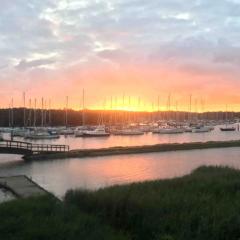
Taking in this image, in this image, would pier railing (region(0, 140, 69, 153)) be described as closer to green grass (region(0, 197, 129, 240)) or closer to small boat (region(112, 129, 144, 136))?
green grass (region(0, 197, 129, 240))

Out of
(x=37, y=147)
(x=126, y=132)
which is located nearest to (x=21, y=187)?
(x=37, y=147)

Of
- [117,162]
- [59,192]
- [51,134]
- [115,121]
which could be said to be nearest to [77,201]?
[59,192]

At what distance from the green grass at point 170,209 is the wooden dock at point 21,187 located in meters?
6.22

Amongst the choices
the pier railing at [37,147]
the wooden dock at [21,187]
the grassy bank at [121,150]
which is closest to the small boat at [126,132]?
the grassy bank at [121,150]

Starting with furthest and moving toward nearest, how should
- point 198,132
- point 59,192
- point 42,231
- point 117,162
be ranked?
point 198,132
point 117,162
point 59,192
point 42,231

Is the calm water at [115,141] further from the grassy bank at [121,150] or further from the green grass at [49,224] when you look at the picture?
the green grass at [49,224]

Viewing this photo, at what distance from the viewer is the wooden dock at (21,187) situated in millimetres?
29033

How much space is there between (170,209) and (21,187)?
16.0m

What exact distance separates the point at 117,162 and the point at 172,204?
38.3 metres

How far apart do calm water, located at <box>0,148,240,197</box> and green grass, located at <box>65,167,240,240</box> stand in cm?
1136

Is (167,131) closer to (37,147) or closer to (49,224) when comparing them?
(37,147)

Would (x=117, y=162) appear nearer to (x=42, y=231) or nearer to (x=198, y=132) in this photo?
(x=42, y=231)

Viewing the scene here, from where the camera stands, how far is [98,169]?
162ft

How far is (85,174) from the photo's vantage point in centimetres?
4503
